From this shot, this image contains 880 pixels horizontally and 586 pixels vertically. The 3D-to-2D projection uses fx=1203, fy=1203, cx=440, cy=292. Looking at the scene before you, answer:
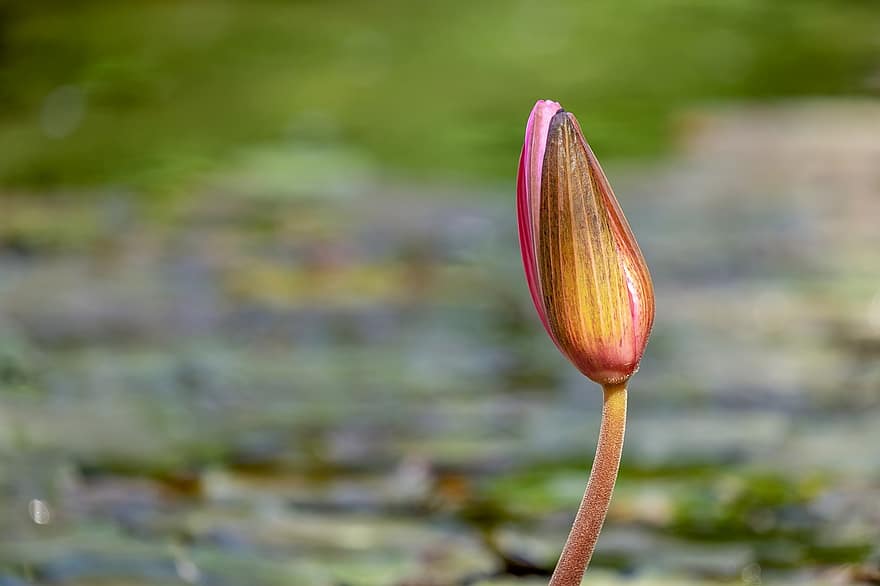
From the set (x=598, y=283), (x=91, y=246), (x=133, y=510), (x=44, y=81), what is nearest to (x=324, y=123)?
(x=44, y=81)

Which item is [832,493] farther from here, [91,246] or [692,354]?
[91,246]

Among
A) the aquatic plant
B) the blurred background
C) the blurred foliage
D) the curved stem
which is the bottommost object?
the curved stem

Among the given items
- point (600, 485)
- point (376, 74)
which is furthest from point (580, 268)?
point (376, 74)

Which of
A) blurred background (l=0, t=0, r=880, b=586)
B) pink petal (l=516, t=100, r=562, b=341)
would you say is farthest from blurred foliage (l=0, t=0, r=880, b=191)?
pink petal (l=516, t=100, r=562, b=341)

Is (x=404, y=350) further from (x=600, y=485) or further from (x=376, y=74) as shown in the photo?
(x=376, y=74)

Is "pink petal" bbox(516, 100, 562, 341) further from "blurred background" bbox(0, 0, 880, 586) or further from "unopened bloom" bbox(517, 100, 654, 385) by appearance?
"blurred background" bbox(0, 0, 880, 586)
